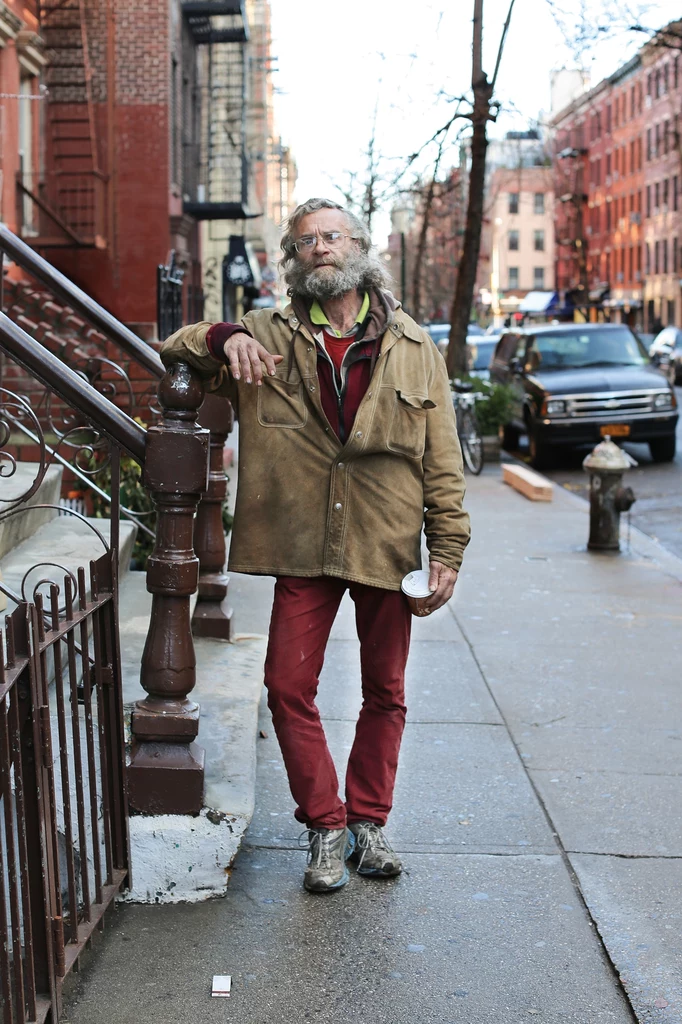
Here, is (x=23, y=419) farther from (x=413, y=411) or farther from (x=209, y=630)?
(x=413, y=411)

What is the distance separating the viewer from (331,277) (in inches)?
148

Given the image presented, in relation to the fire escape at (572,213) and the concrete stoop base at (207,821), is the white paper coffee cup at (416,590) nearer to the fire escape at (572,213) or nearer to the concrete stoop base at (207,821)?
the concrete stoop base at (207,821)

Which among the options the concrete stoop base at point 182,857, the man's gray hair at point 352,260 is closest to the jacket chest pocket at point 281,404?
the man's gray hair at point 352,260

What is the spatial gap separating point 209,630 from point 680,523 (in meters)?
7.87

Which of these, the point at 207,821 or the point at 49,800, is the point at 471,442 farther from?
the point at 49,800

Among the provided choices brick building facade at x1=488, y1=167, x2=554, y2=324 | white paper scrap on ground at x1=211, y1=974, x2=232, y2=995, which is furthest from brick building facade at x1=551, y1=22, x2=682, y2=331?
white paper scrap on ground at x1=211, y1=974, x2=232, y2=995

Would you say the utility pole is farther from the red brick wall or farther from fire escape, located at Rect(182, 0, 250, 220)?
fire escape, located at Rect(182, 0, 250, 220)

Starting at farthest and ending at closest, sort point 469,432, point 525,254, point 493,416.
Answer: point 525,254, point 493,416, point 469,432

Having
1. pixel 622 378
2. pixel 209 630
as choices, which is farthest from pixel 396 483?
pixel 622 378

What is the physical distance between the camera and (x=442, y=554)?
12.6 feet

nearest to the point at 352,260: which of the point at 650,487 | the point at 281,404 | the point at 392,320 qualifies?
the point at 392,320

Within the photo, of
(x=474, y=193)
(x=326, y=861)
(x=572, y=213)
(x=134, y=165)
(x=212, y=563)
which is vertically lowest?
(x=326, y=861)

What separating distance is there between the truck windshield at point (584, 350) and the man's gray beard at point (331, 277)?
14472 mm

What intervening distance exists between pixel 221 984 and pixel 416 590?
1201 millimetres
